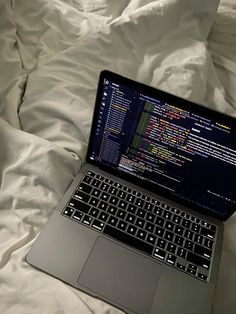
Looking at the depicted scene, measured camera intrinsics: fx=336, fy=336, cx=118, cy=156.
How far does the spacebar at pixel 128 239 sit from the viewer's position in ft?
2.15

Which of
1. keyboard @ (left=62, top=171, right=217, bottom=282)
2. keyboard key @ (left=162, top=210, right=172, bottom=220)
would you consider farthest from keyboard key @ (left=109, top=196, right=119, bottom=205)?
keyboard key @ (left=162, top=210, right=172, bottom=220)

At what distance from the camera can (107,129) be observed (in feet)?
2.23

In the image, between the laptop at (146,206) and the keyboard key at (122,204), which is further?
the keyboard key at (122,204)

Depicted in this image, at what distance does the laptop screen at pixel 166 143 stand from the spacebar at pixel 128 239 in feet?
0.42

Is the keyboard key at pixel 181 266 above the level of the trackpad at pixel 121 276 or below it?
above

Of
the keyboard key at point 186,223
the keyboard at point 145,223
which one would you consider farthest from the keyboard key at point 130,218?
the keyboard key at point 186,223

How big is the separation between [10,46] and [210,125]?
1.74ft

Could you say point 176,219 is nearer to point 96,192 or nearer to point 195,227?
point 195,227

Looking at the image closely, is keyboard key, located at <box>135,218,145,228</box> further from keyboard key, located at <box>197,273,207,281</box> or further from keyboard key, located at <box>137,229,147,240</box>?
keyboard key, located at <box>197,273,207,281</box>

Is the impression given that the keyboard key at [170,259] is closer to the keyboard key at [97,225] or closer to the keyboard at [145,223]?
the keyboard at [145,223]

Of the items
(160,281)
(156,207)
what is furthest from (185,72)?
(160,281)

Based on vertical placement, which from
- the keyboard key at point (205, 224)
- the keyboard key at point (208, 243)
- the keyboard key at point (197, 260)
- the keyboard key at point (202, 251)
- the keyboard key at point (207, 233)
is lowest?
the keyboard key at point (197, 260)

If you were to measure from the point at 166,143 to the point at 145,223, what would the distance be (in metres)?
0.17

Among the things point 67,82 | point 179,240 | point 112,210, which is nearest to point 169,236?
point 179,240
